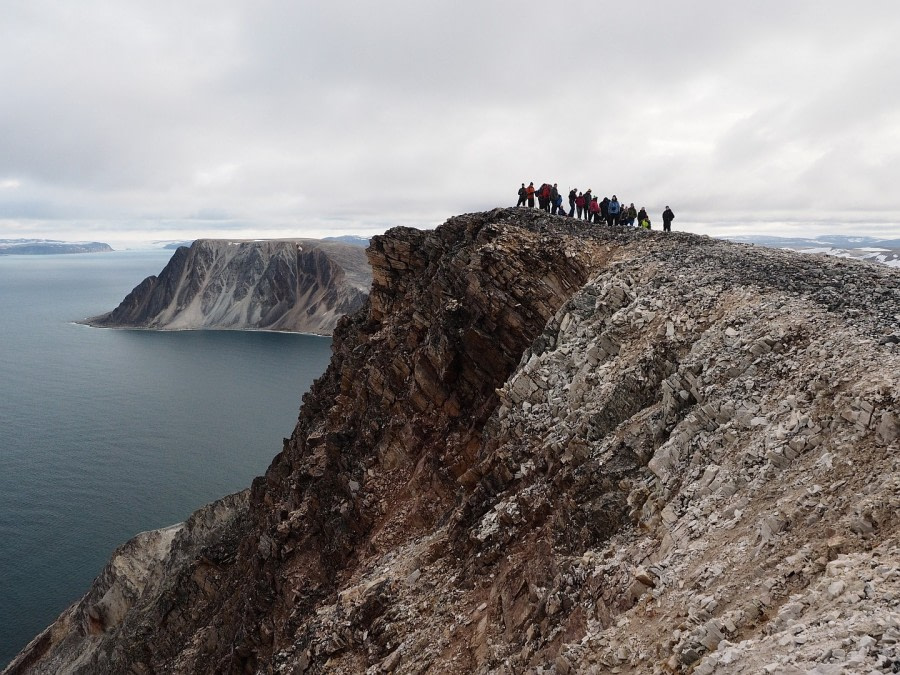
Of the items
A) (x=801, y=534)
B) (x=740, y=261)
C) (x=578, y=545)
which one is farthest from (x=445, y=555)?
(x=740, y=261)

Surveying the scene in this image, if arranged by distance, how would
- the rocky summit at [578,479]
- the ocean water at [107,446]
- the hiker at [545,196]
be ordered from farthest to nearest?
the ocean water at [107,446] < the hiker at [545,196] < the rocky summit at [578,479]

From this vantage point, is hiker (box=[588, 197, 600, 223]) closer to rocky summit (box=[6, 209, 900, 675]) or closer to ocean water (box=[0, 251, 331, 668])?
rocky summit (box=[6, 209, 900, 675])

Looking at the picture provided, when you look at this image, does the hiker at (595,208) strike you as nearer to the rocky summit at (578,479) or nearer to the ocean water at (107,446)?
the rocky summit at (578,479)

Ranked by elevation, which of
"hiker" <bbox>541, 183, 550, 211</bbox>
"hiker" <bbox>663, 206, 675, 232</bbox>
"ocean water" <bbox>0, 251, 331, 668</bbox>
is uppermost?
"hiker" <bbox>541, 183, 550, 211</bbox>

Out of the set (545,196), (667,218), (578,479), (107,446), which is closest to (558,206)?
(545,196)

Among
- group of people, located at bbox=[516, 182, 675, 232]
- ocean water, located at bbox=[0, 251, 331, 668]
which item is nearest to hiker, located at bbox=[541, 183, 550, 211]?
group of people, located at bbox=[516, 182, 675, 232]

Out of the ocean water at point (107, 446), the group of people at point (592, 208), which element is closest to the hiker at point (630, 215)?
the group of people at point (592, 208)

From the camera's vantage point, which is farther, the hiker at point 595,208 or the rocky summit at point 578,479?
the hiker at point 595,208
